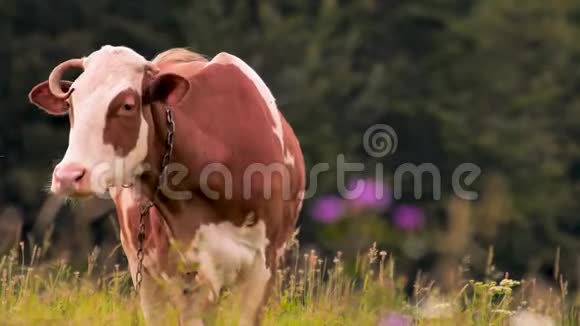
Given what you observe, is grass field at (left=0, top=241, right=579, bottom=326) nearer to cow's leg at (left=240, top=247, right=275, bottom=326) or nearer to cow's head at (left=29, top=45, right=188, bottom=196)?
cow's leg at (left=240, top=247, right=275, bottom=326)

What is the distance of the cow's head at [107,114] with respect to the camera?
5965 millimetres

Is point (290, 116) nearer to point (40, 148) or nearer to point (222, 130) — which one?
point (40, 148)

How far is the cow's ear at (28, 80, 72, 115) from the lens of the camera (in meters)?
6.59

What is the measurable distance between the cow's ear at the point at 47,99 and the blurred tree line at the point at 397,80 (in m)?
23.7

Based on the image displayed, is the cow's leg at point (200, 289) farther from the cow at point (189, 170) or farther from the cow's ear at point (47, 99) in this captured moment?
the cow's ear at point (47, 99)

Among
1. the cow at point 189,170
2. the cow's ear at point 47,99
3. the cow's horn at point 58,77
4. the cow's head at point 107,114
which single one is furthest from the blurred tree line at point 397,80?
the cow's head at point 107,114

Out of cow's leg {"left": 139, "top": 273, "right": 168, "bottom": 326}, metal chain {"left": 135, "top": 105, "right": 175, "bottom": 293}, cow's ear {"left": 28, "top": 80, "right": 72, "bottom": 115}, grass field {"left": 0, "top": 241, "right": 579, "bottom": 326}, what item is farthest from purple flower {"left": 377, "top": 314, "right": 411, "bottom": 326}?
cow's ear {"left": 28, "top": 80, "right": 72, "bottom": 115}

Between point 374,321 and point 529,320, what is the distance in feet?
2.40

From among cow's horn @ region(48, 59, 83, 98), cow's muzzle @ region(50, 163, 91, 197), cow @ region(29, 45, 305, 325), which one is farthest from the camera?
cow's horn @ region(48, 59, 83, 98)

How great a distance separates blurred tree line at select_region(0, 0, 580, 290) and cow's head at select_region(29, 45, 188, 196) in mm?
24115

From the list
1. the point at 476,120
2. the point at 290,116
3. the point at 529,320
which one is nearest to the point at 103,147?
the point at 529,320

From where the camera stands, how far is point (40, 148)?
32.2 m

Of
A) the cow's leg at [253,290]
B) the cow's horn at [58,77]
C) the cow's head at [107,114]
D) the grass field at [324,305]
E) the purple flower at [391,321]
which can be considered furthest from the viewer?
the cow's leg at [253,290]

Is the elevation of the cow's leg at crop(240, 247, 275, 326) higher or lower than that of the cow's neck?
lower
